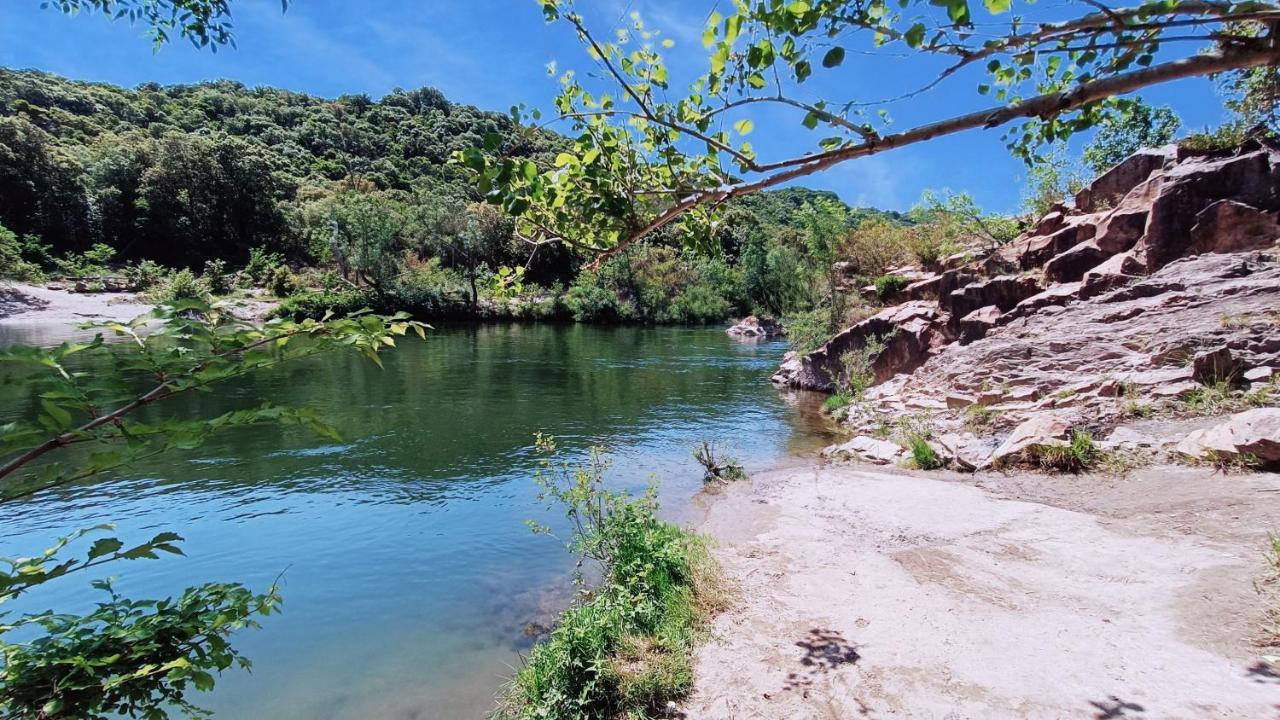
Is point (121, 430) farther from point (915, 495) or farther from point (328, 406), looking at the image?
point (328, 406)

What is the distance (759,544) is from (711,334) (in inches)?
2018

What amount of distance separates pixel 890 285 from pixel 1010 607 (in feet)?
82.7

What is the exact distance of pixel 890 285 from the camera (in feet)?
93.9

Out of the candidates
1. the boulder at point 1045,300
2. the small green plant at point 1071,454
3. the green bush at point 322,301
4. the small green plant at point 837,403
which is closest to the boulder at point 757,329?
the green bush at point 322,301

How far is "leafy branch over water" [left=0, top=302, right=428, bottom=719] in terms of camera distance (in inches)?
78.1

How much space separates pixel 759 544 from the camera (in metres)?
8.67

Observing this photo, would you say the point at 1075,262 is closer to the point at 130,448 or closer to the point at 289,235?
the point at 130,448

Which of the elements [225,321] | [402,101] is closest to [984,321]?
[225,321]

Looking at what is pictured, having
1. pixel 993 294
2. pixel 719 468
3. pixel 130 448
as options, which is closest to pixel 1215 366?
pixel 993 294

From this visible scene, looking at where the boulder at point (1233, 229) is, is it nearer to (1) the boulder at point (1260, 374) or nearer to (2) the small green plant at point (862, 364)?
(1) the boulder at point (1260, 374)

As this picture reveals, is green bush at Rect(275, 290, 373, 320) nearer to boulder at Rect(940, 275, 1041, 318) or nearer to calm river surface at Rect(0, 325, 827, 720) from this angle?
calm river surface at Rect(0, 325, 827, 720)

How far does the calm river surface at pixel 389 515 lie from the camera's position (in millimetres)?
6582

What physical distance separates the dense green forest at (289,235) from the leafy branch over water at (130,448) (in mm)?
39946

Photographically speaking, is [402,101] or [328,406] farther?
[402,101]
